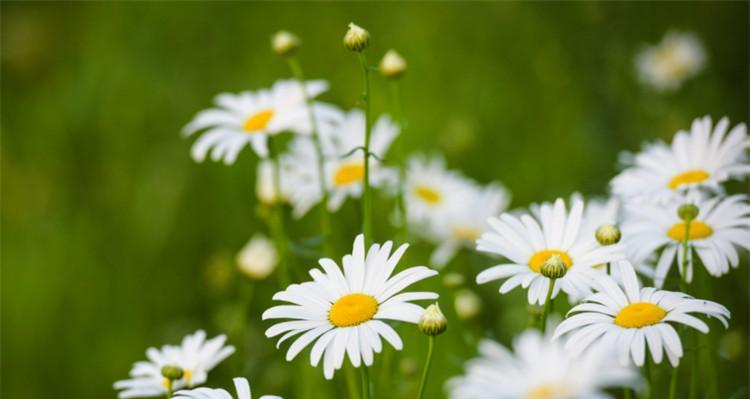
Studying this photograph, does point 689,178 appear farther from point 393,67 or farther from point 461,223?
point 461,223

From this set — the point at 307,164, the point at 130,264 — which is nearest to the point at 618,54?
the point at 307,164

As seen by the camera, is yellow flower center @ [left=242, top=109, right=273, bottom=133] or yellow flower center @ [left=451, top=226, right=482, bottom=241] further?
yellow flower center @ [left=451, top=226, right=482, bottom=241]

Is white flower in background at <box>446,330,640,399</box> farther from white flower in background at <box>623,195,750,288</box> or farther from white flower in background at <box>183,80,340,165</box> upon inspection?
white flower in background at <box>183,80,340,165</box>

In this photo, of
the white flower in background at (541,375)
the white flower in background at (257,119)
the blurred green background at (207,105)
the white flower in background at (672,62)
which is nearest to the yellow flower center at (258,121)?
the white flower in background at (257,119)

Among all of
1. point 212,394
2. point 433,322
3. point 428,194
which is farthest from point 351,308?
point 428,194

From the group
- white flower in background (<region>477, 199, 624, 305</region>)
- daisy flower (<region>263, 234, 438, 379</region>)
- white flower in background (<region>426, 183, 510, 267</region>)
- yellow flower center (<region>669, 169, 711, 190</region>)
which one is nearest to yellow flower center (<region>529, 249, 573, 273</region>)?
white flower in background (<region>477, 199, 624, 305</region>)
